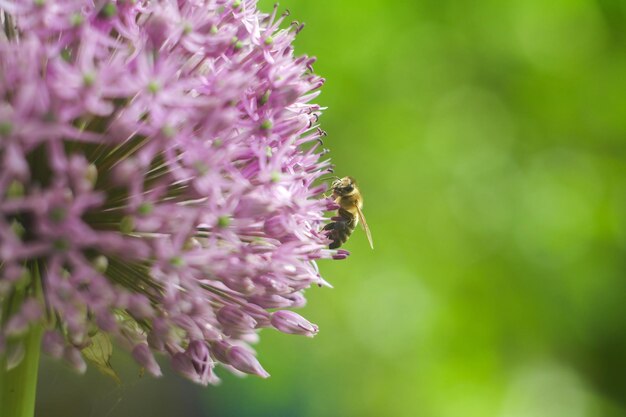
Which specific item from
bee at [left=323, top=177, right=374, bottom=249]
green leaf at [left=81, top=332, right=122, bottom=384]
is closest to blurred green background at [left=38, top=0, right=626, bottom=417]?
bee at [left=323, top=177, right=374, bottom=249]

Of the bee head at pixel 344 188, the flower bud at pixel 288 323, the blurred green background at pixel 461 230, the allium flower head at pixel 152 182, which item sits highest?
the allium flower head at pixel 152 182

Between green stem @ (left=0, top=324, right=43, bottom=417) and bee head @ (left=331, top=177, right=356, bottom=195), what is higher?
bee head @ (left=331, top=177, right=356, bottom=195)

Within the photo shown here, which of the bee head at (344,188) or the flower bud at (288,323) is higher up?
the flower bud at (288,323)

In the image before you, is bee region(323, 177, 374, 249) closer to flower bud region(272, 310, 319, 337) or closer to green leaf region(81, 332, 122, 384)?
flower bud region(272, 310, 319, 337)

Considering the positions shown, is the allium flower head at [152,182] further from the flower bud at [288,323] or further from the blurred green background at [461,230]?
the blurred green background at [461,230]

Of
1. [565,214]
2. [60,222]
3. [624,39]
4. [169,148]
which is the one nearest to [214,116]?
[169,148]

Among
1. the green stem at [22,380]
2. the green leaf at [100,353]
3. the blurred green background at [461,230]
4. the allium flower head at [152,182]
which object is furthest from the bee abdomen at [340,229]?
the blurred green background at [461,230]
